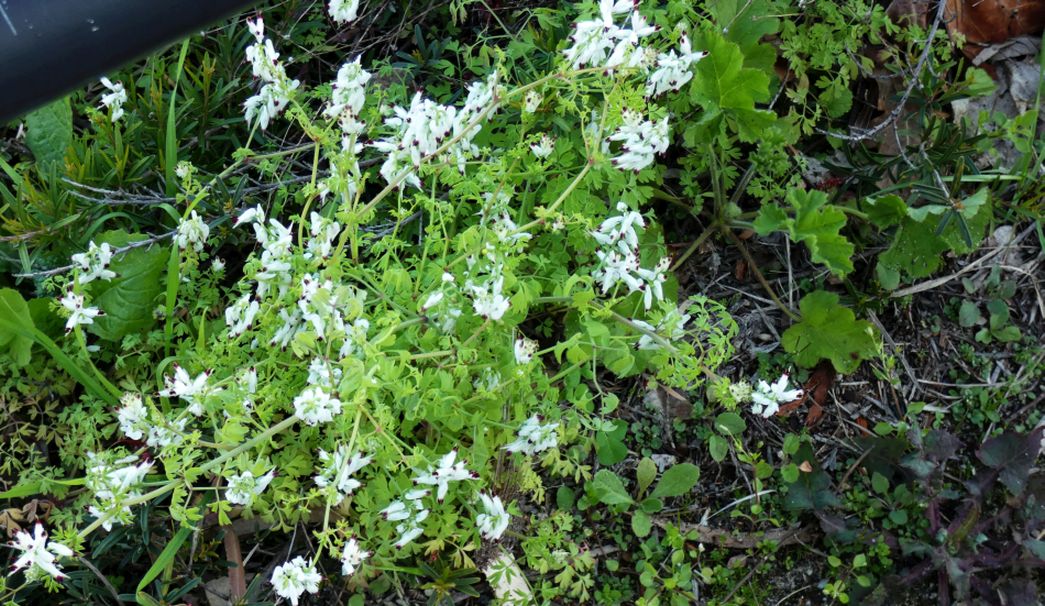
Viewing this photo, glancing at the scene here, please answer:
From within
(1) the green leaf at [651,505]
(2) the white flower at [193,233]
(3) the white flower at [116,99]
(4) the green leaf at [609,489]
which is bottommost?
(1) the green leaf at [651,505]

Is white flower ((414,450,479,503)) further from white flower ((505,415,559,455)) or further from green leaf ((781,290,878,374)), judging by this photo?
green leaf ((781,290,878,374))

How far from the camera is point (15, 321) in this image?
2.50 m

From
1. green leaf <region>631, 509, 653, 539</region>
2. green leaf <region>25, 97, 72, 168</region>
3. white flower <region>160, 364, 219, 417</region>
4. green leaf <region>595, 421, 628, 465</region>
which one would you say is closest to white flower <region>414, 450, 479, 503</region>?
white flower <region>160, 364, 219, 417</region>

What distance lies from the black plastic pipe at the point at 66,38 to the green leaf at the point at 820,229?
208cm

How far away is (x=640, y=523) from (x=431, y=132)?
57.8 inches

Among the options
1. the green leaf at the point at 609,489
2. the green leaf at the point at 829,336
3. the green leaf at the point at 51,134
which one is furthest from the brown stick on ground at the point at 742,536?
the green leaf at the point at 51,134

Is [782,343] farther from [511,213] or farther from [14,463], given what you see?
[14,463]

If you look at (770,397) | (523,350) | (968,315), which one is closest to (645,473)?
(770,397)

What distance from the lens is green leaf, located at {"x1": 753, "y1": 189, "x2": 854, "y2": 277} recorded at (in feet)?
8.54

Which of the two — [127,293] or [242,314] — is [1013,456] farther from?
[127,293]

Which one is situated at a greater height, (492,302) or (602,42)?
(602,42)

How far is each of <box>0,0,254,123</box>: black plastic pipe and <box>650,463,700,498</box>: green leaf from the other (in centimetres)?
231

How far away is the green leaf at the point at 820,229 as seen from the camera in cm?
260

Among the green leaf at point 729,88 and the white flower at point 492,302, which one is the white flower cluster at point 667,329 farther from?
the green leaf at point 729,88
